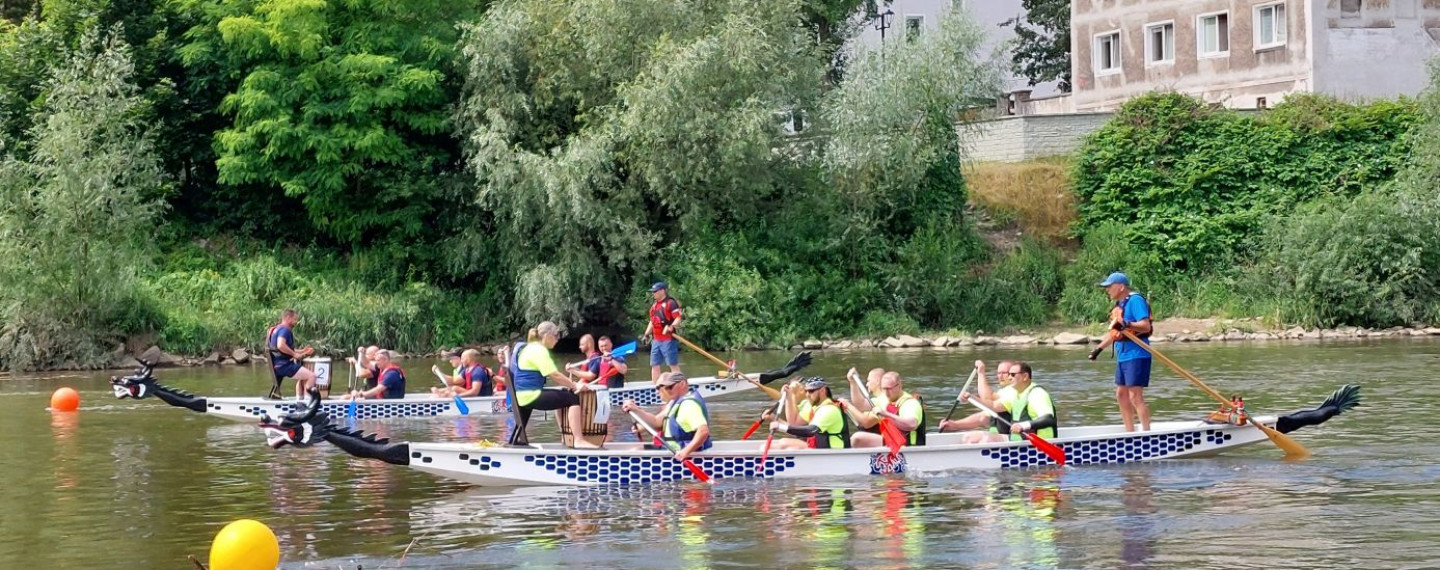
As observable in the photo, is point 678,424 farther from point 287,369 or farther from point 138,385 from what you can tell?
point 138,385

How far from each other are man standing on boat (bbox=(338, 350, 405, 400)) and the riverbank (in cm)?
1228

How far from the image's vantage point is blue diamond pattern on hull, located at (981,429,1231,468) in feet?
59.8

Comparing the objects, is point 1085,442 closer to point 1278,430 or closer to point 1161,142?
point 1278,430

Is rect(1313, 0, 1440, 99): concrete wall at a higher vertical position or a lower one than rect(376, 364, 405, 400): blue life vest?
higher

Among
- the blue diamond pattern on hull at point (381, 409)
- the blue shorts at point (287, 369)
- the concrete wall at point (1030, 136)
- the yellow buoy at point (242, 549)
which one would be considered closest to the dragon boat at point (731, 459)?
the yellow buoy at point (242, 549)

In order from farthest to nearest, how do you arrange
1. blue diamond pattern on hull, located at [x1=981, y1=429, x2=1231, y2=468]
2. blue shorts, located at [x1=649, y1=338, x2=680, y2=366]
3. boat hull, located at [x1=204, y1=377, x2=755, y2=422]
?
blue shorts, located at [x1=649, y1=338, x2=680, y2=366], boat hull, located at [x1=204, y1=377, x2=755, y2=422], blue diamond pattern on hull, located at [x1=981, y1=429, x2=1231, y2=468]

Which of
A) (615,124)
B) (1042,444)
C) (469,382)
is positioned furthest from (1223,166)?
(1042,444)

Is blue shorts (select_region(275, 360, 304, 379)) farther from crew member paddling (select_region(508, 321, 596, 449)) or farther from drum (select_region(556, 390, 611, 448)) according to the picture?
crew member paddling (select_region(508, 321, 596, 449))

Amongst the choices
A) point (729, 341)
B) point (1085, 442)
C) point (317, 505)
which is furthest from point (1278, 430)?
point (729, 341)

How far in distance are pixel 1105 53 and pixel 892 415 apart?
36.4 metres

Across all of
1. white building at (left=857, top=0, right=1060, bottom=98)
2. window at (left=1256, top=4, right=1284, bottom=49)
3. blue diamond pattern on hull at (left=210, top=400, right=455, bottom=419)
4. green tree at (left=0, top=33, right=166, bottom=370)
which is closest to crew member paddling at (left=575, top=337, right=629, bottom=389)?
blue diamond pattern on hull at (left=210, top=400, right=455, bottom=419)

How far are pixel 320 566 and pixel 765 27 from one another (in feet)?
90.4

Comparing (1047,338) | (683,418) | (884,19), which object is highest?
(884,19)

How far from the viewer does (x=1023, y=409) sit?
60.0 ft
